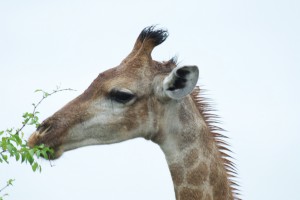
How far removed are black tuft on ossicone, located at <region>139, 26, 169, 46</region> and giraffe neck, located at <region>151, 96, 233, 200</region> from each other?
1.46m

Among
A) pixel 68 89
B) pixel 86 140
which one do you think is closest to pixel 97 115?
pixel 86 140

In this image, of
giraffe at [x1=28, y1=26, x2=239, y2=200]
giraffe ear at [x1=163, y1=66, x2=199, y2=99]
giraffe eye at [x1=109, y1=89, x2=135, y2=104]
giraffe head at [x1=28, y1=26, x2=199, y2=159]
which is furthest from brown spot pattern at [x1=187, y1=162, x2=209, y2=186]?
giraffe eye at [x1=109, y1=89, x2=135, y2=104]

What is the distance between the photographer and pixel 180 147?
7672mm

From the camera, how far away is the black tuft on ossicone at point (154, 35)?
8836 millimetres

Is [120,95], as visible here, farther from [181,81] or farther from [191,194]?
[191,194]

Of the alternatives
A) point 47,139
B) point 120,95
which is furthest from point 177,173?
point 47,139

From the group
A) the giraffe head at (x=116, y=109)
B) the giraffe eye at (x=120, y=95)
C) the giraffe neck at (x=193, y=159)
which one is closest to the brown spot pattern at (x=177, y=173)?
the giraffe neck at (x=193, y=159)

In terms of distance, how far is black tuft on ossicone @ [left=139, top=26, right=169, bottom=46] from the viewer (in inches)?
348

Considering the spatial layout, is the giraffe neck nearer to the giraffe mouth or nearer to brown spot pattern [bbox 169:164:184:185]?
brown spot pattern [bbox 169:164:184:185]

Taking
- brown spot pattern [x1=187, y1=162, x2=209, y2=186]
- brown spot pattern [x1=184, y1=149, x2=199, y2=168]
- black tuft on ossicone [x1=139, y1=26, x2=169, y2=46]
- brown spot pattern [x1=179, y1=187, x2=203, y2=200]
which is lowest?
brown spot pattern [x1=179, y1=187, x2=203, y2=200]

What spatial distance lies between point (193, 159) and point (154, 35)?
2.46 metres

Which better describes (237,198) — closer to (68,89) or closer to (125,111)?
(125,111)

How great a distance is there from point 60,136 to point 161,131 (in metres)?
1.54

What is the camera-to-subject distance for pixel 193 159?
756cm
